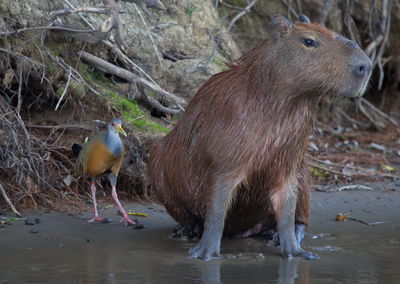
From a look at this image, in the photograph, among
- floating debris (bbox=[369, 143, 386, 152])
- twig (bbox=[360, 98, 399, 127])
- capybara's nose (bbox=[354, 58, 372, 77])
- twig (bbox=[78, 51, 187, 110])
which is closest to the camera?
capybara's nose (bbox=[354, 58, 372, 77])

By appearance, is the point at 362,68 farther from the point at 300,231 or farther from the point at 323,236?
the point at 323,236

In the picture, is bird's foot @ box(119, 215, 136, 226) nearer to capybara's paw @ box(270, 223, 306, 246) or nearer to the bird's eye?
capybara's paw @ box(270, 223, 306, 246)

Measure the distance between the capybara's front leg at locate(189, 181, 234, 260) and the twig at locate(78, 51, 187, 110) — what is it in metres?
1.89

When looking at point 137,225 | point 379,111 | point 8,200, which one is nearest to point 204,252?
point 137,225

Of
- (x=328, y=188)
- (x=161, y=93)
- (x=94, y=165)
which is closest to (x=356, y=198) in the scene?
(x=328, y=188)

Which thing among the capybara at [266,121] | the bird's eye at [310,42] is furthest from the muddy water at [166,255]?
the bird's eye at [310,42]

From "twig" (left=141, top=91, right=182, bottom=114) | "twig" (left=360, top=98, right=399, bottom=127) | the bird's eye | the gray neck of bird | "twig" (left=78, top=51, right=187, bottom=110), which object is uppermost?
the bird's eye

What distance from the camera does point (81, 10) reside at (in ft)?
18.7

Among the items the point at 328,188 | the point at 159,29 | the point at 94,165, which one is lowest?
the point at 328,188

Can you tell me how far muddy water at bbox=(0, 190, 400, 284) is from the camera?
15.6 ft

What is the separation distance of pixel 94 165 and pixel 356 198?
245 centimetres

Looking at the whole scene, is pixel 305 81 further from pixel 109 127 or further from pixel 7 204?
pixel 7 204

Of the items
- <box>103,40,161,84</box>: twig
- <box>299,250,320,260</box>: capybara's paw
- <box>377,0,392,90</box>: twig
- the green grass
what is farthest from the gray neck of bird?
<box>377,0,392,90</box>: twig

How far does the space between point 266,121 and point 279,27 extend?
583mm
